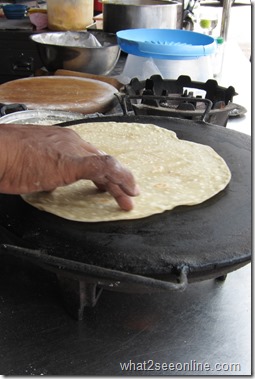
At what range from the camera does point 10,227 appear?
918mm

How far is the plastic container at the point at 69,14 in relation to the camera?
3443mm

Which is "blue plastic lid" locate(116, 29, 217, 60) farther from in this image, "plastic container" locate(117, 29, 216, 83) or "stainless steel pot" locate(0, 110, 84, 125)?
"stainless steel pot" locate(0, 110, 84, 125)

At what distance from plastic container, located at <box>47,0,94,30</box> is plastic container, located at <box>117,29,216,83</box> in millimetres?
1145

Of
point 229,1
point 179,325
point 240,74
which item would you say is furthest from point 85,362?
point 229,1

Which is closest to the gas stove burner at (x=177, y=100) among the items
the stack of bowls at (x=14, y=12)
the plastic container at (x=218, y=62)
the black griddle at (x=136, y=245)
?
the black griddle at (x=136, y=245)

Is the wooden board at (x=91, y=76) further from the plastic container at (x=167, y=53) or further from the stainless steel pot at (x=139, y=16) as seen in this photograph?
the stainless steel pot at (x=139, y=16)

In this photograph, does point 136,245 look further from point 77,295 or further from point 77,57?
point 77,57

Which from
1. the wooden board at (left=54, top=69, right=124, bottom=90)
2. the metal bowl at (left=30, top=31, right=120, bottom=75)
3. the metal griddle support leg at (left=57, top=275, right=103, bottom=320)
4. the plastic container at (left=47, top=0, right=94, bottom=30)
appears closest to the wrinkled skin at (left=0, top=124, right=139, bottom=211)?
the metal griddle support leg at (left=57, top=275, right=103, bottom=320)

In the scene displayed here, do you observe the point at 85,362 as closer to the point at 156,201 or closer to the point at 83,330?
the point at 83,330

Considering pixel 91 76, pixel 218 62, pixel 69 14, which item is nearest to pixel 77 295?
pixel 91 76

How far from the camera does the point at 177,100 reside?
1635 millimetres

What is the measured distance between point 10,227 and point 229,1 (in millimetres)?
3041

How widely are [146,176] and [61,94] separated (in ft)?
3.56

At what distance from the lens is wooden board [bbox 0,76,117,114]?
1960 mm
